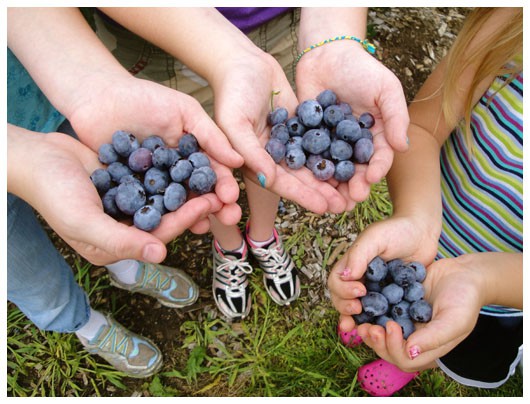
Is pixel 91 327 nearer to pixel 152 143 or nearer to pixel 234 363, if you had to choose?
Result: pixel 234 363

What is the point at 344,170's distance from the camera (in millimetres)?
1749

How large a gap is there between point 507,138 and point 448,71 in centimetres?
37

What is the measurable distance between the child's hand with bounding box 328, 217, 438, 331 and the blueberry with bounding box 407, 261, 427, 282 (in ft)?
0.18

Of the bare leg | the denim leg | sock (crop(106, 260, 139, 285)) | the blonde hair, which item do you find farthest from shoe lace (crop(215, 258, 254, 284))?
the blonde hair

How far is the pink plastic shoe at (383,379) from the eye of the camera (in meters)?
2.34

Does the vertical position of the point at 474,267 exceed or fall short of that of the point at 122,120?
it falls short

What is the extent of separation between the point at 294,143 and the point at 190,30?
657mm

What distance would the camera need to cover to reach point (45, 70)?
171 centimetres

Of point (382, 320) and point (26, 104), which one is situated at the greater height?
point (26, 104)

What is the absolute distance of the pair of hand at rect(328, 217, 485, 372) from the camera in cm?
146

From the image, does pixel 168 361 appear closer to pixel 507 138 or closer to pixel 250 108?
pixel 250 108

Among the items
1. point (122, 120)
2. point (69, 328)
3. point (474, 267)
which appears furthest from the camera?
point (69, 328)

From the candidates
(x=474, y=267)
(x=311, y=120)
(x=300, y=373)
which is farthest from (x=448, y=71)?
(x=300, y=373)

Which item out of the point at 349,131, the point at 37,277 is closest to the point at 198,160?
the point at 349,131
